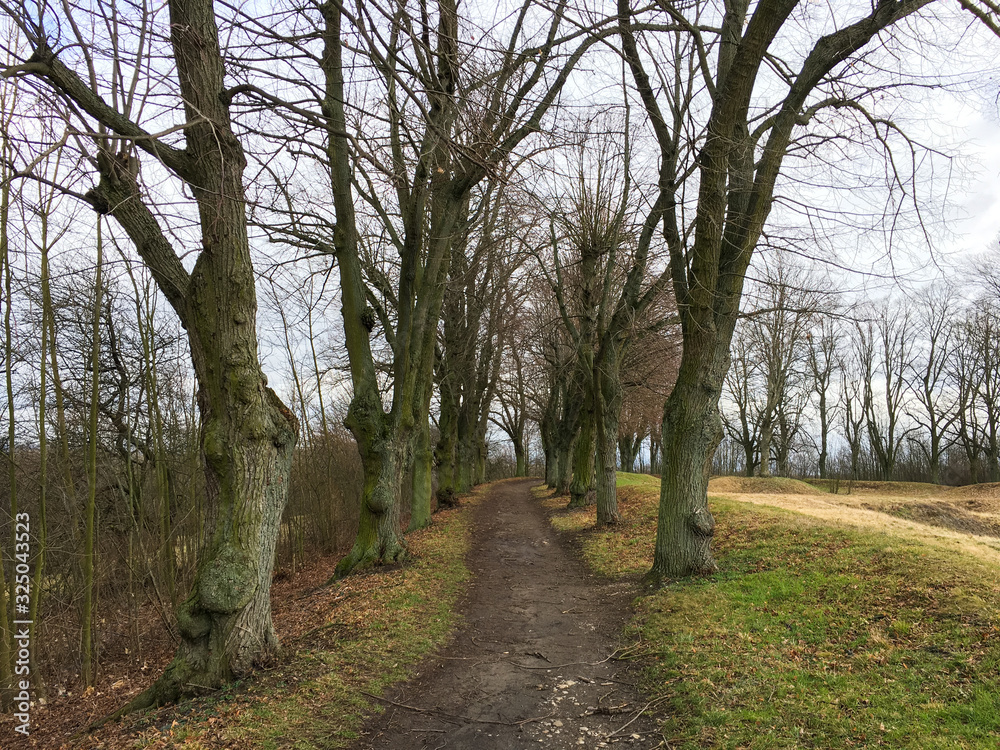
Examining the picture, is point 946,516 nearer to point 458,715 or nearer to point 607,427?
point 607,427

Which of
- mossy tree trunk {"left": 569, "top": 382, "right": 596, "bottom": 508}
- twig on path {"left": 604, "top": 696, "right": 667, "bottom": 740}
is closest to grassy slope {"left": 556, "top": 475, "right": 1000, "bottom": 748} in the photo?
twig on path {"left": 604, "top": 696, "right": 667, "bottom": 740}

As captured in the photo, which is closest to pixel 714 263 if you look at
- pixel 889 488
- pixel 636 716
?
pixel 636 716

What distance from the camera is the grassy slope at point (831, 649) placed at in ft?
12.4

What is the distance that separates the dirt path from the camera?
4.16 metres

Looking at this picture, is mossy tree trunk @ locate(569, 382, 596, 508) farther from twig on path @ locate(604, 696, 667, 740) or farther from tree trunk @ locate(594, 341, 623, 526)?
twig on path @ locate(604, 696, 667, 740)

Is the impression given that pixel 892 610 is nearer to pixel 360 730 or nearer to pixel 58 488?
pixel 360 730

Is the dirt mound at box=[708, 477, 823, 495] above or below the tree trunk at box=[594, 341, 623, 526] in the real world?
below

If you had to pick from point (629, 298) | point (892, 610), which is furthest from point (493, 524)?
point (892, 610)

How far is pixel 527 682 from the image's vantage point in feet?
16.7

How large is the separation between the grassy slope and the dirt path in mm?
375

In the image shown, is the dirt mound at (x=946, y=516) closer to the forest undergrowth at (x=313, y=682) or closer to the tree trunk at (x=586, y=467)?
the tree trunk at (x=586, y=467)

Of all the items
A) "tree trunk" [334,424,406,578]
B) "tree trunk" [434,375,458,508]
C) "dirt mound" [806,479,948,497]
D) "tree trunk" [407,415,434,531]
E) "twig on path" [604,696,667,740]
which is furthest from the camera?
"dirt mound" [806,479,948,497]

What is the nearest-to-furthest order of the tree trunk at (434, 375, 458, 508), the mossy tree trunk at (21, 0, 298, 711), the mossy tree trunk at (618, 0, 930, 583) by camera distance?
the mossy tree trunk at (21, 0, 298, 711)
the mossy tree trunk at (618, 0, 930, 583)
the tree trunk at (434, 375, 458, 508)

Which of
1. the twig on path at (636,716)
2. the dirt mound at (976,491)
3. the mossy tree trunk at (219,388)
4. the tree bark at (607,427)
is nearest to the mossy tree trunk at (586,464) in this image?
the tree bark at (607,427)
